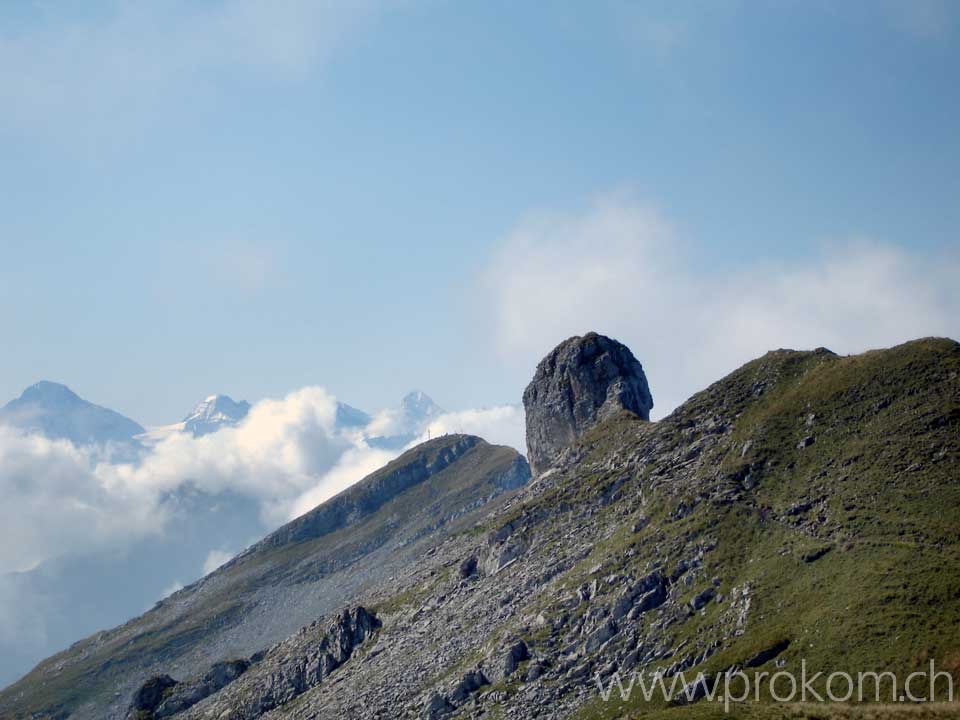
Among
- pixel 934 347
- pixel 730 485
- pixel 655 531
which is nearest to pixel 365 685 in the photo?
pixel 655 531

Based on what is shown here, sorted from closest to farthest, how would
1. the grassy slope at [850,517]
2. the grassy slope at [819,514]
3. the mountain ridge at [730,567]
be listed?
the grassy slope at [850,517] < the grassy slope at [819,514] < the mountain ridge at [730,567]

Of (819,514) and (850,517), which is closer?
(850,517)

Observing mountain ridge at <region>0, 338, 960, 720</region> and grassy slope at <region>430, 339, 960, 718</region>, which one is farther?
mountain ridge at <region>0, 338, 960, 720</region>

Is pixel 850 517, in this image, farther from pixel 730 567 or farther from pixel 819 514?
pixel 730 567

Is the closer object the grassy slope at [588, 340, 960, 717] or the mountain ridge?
the grassy slope at [588, 340, 960, 717]

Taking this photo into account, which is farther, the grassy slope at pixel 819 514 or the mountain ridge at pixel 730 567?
the mountain ridge at pixel 730 567

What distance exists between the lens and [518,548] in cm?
19488

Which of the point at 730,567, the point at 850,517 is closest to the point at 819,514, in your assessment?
the point at 850,517

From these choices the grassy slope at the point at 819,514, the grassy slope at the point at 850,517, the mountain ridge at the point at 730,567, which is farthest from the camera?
the mountain ridge at the point at 730,567

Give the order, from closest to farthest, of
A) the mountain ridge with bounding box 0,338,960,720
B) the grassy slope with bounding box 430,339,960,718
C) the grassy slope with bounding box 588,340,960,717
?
the grassy slope with bounding box 588,340,960,717
the grassy slope with bounding box 430,339,960,718
the mountain ridge with bounding box 0,338,960,720

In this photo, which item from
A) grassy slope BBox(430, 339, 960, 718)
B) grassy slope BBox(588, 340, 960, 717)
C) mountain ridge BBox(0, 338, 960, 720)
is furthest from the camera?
mountain ridge BBox(0, 338, 960, 720)

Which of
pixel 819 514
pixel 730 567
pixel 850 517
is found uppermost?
pixel 819 514

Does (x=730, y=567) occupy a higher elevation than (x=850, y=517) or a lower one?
lower

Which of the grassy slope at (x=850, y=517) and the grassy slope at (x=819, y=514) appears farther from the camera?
the grassy slope at (x=819, y=514)
